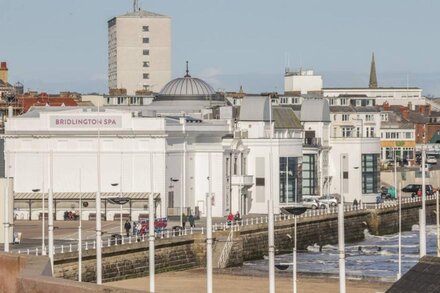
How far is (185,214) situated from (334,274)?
24155mm

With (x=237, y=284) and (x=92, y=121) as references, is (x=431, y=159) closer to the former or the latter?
(x=92, y=121)

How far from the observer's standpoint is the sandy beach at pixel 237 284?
6862 centimetres

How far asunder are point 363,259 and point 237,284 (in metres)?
20.4

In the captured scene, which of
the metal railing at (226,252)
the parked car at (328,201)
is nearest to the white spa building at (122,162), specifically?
the parked car at (328,201)

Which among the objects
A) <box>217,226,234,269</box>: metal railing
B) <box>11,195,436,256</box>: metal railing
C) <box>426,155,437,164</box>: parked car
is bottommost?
<box>217,226,234,269</box>: metal railing

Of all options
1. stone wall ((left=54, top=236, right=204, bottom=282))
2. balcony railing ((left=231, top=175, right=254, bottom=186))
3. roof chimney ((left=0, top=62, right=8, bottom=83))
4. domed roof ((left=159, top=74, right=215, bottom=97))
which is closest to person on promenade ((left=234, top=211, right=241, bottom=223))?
balcony railing ((left=231, top=175, right=254, bottom=186))

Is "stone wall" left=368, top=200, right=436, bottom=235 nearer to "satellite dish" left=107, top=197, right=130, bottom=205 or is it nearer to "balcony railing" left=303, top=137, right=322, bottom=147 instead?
"balcony railing" left=303, top=137, right=322, bottom=147

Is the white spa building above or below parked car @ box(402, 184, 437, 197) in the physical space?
above

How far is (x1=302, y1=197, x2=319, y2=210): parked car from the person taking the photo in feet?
381

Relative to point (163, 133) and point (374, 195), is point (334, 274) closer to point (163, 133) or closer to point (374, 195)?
point (163, 133)

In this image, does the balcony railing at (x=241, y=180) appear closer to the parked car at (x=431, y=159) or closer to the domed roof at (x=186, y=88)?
the domed roof at (x=186, y=88)

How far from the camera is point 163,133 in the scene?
10125 centimetres

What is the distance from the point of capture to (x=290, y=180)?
386ft

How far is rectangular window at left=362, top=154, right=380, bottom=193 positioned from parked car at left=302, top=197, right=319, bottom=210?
9951 mm
